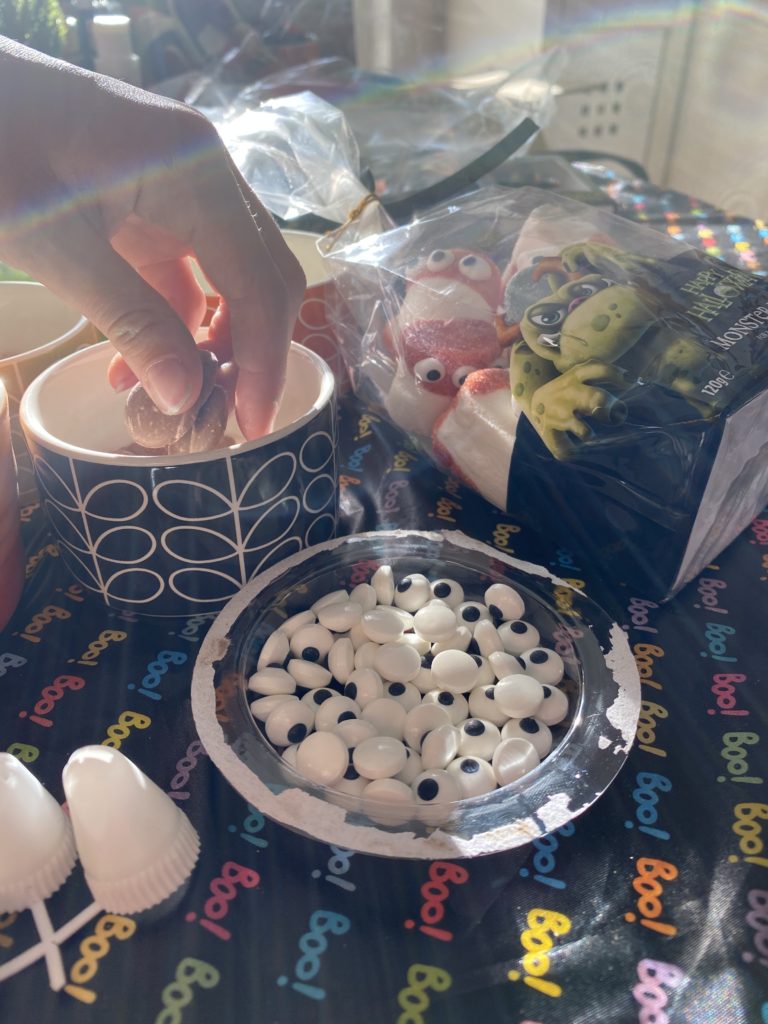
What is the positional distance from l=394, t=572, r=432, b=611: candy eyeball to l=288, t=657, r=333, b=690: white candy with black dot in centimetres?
6

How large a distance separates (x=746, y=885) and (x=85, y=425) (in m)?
0.39

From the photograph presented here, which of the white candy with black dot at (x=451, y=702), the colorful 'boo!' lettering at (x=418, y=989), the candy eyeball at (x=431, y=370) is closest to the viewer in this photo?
the colorful 'boo!' lettering at (x=418, y=989)

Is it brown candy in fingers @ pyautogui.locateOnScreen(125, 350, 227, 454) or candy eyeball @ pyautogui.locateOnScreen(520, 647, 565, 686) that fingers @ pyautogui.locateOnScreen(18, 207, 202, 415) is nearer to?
brown candy in fingers @ pyautogui.locateOnScreen(125, 350, 227, 454)

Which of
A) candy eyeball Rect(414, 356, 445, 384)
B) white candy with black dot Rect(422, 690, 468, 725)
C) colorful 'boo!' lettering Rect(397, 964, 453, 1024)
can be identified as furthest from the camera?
candy eyeball Rect(414, 356, 445, 384)

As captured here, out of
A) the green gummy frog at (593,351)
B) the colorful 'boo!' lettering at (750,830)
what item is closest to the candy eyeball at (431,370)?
the green gummy frog at (593,351)

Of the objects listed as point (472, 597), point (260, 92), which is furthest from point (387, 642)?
point (260, 92)

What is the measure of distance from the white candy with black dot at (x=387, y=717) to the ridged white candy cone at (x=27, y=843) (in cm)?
13

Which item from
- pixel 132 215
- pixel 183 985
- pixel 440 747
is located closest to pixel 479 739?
pixel 440 747

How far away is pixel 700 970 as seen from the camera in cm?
28

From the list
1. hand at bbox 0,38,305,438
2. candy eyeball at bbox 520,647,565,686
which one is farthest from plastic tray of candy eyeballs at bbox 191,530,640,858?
hand at bbox 0,38,305,438

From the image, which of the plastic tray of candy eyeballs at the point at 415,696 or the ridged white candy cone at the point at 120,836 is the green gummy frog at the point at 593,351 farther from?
the ridged white candy cone at the point at 120,836

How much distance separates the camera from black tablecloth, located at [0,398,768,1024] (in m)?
0.27

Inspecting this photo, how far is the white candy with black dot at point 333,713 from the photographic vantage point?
363 mm

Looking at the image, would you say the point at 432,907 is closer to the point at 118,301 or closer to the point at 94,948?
the point at 94,948
